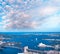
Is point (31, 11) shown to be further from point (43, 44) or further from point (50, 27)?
point (43, 44)

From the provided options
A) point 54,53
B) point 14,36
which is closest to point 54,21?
point 54,53

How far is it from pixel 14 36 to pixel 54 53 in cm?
71

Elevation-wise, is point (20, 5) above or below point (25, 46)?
above

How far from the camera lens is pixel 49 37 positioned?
262 centimetres

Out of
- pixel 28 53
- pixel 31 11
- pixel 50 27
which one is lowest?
pixel 28 53

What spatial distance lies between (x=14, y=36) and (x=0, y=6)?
0.58m

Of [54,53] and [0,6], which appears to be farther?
[0,6]

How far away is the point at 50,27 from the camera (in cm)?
263

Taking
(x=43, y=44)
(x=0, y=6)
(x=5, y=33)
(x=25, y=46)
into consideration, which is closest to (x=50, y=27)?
(x=43, y=44)

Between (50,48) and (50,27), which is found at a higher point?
(50,27)

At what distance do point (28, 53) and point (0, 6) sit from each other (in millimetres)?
941

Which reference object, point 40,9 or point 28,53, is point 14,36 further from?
point 40,9

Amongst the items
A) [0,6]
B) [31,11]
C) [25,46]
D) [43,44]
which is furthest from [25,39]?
[0,6]

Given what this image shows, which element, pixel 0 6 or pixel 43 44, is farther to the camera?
pixel 0 6
